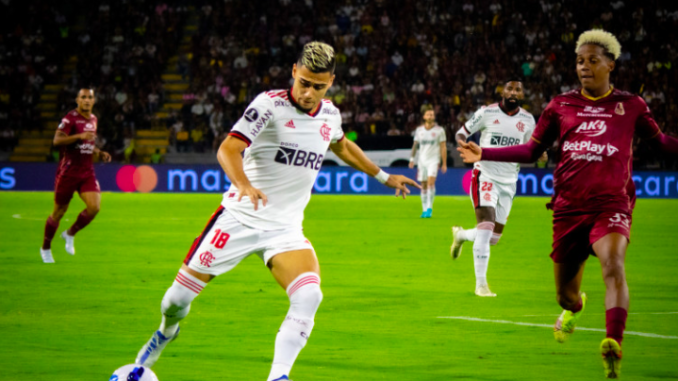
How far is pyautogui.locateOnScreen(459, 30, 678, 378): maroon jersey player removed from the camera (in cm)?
679

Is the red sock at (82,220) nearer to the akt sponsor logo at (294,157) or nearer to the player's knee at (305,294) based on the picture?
the akt sponsor logo at (294,157)

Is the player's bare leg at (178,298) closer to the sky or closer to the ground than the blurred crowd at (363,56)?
closer to the sky

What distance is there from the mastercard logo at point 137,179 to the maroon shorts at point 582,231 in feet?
91.4

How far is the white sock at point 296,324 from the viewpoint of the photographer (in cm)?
561

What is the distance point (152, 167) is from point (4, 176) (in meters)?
4.89

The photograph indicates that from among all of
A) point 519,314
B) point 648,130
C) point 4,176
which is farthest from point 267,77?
point 648,130

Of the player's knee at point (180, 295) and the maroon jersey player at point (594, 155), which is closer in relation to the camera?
the player's knee at point (180, 295)

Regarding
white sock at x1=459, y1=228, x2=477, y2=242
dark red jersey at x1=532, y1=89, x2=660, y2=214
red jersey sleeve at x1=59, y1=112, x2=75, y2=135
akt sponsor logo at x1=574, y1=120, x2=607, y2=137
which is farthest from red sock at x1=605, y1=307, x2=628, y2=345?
red jersey sleeve at x1=59, y1=112, x2=75, y2=135

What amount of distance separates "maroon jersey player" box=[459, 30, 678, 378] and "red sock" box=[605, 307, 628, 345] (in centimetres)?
33

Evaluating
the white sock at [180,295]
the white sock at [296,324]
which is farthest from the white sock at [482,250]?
the white sock at [180,295]

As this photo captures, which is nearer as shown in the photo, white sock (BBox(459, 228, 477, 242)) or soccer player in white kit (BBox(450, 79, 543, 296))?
soccer player in white kit (BBox(450, 79, 543, 296))

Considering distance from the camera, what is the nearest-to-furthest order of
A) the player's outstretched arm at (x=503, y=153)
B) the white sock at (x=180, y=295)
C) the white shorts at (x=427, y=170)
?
1. the white sock at (x=180, y=295)
2. the player's outstretched arm at (x=503, y=153)
3. the white shorts at (x=427, y=170)

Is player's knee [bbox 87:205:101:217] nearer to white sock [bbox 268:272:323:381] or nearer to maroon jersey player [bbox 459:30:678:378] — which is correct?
maroon jersey player [bbox 459:30:678:378]

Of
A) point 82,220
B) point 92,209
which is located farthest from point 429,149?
point 92,209
